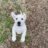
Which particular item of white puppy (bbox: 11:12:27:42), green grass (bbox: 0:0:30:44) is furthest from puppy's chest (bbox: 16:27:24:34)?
green grass (bbox: 0:0:30:44)

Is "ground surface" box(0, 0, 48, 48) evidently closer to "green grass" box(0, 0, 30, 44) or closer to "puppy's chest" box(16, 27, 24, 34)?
"green grass" box(0, 0, 30, 44)

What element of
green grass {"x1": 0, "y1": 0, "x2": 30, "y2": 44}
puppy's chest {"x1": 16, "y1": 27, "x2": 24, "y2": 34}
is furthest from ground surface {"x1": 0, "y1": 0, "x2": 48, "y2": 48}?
puppy's chest {"x1": 16, "y1": 27, "x2": 24, "y2": 34}

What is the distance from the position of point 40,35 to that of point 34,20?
0.22 m

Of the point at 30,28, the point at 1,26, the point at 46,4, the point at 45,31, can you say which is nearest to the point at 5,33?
the point at 1,26

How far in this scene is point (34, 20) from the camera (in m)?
2.39

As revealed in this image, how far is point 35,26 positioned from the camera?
233 cm

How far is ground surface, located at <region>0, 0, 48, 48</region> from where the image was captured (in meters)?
2.20

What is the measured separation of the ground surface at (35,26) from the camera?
2.20 meters

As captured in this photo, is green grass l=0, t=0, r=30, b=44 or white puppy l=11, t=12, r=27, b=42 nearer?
white puppy l=11, t=12, r=27, b=42

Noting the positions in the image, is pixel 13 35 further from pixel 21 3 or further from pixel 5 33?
pixel 21 3

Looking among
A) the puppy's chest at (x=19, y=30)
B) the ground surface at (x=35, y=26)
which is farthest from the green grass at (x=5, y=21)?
the puppy's chest at (x=19, y=30)

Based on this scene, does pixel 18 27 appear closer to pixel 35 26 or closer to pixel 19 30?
pixel 19 30

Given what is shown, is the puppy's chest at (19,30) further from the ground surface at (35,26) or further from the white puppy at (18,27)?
the ground surface at (35,26)

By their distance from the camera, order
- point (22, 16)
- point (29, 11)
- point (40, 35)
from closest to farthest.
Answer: point (22, 16), point (40, 35), point (29, 11)
